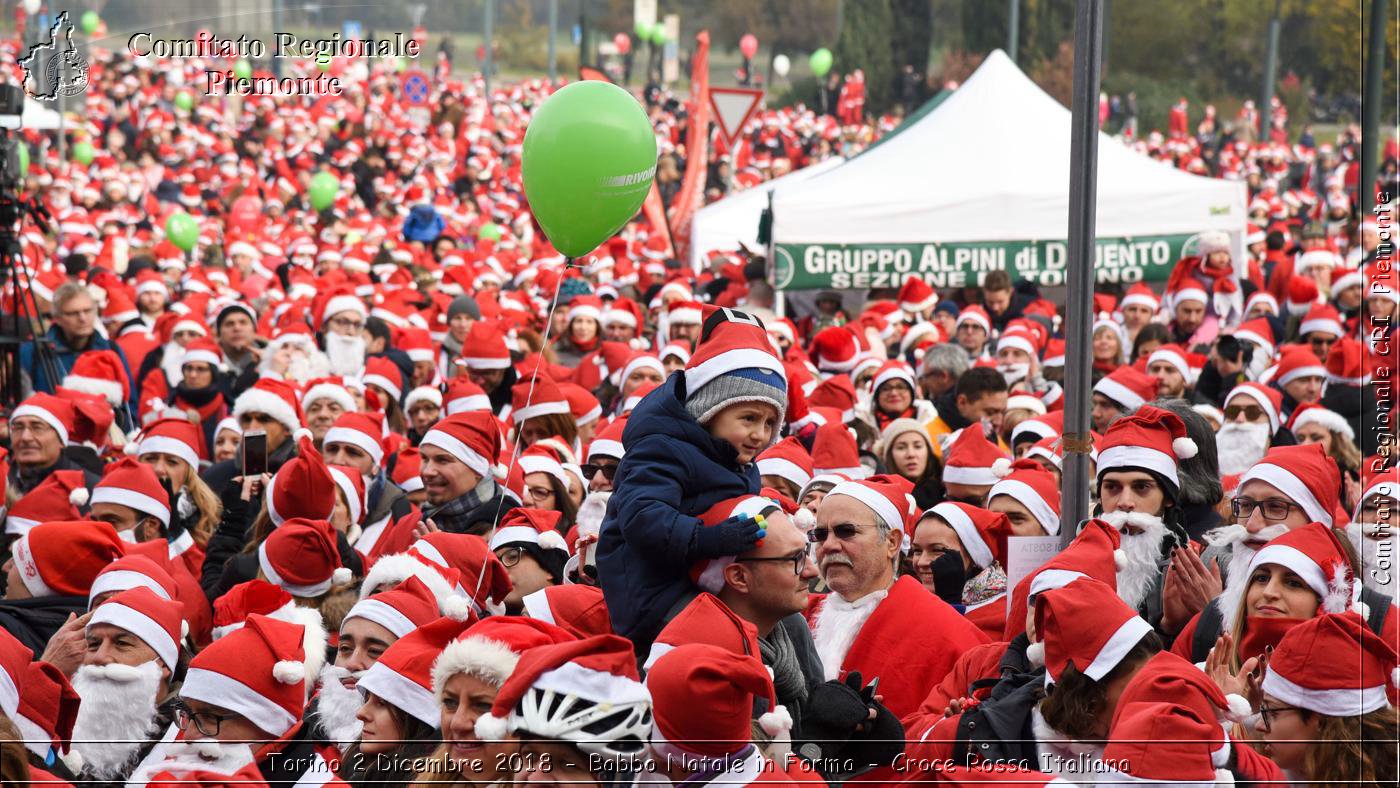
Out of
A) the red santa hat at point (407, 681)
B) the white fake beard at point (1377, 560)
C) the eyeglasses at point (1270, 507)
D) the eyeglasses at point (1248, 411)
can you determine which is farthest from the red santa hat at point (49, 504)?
the eyeglasses at point (1248, 411)

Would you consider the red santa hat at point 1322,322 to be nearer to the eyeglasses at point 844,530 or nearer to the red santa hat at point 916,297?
the red santa hat at point 916,297

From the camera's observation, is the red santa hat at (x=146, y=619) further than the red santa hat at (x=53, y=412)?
No

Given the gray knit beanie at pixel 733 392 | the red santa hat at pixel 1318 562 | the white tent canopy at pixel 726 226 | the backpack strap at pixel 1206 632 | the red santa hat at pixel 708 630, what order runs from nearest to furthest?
the red santa hat at pixel 708 630, the gray knit beanie at pixel 733 392, the red santa hat at pixel 1318 562, the backpack strap at pixel 1206 632, the white tent canopy at pixel 726 226

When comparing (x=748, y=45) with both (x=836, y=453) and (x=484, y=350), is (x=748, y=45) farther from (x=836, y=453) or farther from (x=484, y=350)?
(x=836, y=453)

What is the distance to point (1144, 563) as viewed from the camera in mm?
5203

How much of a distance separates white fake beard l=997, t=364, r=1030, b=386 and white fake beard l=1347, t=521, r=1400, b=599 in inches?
196

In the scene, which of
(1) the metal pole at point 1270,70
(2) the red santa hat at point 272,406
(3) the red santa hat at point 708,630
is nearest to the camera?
(3) the red santa hat at point 708,630

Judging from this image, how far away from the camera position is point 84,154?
90.9 ft

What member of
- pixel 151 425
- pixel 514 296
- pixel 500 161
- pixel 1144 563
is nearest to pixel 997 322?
pixel 514 296

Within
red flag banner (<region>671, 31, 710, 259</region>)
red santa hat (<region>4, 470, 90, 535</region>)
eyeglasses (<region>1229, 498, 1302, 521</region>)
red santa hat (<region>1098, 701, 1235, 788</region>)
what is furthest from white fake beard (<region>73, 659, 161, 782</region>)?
red flag banner (<region>671, 31, 710, 259</region>)

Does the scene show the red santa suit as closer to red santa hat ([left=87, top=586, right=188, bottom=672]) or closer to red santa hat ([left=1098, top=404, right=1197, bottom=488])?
red santa hat ([left=1098, top=404, right=1197, bottom=488])

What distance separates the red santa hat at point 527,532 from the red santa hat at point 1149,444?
1850 mm

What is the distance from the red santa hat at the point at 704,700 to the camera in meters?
3.11

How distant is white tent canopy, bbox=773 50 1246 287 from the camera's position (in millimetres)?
14281
